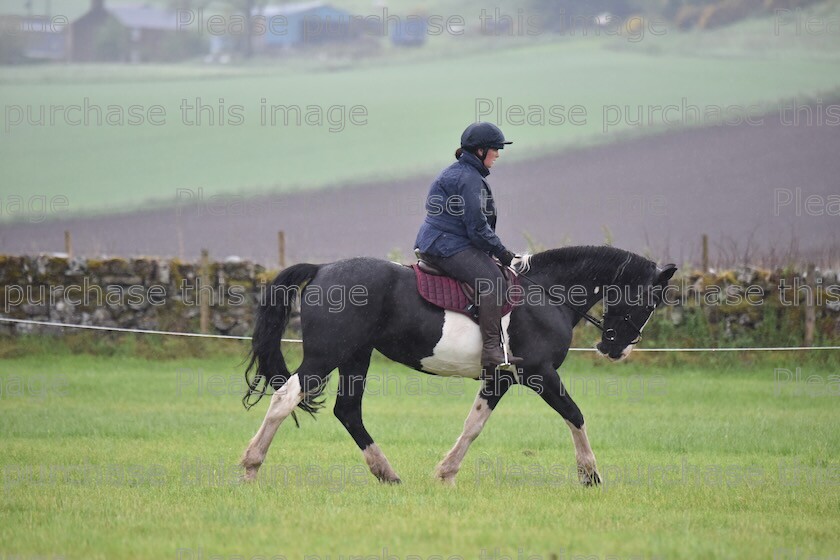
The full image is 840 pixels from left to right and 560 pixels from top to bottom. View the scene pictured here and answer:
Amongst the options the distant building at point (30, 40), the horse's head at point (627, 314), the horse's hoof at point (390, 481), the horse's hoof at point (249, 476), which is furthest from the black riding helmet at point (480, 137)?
the distant building at point (30, 40)

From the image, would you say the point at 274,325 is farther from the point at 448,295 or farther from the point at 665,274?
the point at 665,274

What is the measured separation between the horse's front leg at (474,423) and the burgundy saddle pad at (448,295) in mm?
561

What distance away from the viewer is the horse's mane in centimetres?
886

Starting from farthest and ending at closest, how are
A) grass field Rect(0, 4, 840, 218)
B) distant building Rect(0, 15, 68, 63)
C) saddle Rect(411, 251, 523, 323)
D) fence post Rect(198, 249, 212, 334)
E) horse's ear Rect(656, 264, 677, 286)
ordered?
1. distant building Rect(0, 15, 68, 63)
2. grass field Rect(0, 4, 840, 218)
3. fence post Rect(198, 249, 212, 334)
4. horse's ear Rect(656, 264, 677, 286)
5. saddle Rect(411, 251, 523, 323)

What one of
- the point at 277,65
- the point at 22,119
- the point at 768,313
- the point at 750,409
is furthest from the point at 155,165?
the point at 750,409

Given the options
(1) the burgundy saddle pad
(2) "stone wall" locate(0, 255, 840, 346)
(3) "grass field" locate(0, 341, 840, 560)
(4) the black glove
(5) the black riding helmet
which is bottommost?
(3) "grass field" locate(0, 341, 840, 560)

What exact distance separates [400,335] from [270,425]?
1.16 metres

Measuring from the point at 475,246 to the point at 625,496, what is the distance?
2.13 meters

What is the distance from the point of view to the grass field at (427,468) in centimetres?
611

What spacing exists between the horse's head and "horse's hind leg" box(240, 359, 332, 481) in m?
2.42

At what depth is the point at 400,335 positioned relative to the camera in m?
8.30

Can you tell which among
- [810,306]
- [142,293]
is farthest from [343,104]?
[810,306]

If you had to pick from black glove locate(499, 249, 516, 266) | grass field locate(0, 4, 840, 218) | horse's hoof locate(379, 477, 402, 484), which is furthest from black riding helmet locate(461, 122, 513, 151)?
grass field locate(0, 4, 840, 218)

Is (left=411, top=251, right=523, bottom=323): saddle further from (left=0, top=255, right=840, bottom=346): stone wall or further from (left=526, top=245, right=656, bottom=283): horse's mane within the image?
(left=0, top=255, right=840, bottom=346): stone wall
